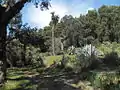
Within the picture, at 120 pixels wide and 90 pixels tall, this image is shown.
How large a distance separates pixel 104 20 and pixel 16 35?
90242mm

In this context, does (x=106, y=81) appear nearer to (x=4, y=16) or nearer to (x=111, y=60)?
(x=4, y=16)

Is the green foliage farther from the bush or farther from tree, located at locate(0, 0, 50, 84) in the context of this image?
the bush

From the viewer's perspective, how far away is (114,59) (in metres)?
27.7

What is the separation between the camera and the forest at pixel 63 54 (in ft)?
62.7

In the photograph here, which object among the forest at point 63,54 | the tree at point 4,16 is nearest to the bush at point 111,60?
the forest at point 63,54

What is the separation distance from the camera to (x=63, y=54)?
46.9 metres

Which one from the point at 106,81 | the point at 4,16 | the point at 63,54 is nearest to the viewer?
the point at 106,81

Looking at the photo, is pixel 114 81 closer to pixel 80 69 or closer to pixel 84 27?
pixel 80 69

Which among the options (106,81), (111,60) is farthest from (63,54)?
(106,81)

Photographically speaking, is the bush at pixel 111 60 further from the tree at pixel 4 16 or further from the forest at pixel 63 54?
the tree at pixel 4 16

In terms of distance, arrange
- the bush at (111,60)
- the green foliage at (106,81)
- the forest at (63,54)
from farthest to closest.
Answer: the bush at (111,60), the forest at (63,54), the green foliage at (106,81)

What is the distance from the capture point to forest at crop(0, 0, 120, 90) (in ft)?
62.7

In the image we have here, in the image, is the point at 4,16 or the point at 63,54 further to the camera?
the point at 63,54

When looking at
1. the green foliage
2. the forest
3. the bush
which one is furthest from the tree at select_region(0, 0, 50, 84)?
the bush
